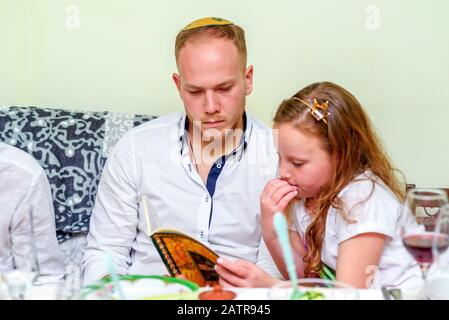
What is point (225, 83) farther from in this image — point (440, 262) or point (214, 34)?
point (440, 262)

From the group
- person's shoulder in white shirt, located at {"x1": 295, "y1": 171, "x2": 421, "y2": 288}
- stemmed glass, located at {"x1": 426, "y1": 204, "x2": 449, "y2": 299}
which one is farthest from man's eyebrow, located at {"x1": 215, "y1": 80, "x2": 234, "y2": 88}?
stemmed glass, located at {"x1": 426, "y1": 204, "x2": 449, "y2": 299}

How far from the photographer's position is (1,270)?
1742mm

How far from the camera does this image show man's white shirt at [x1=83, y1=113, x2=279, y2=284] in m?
1.93

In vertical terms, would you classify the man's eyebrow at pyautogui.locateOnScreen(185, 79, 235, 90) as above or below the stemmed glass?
above

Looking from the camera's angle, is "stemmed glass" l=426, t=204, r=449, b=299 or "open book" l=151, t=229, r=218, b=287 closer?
"stemmed glass" l=426, t=204, r=449, b=299

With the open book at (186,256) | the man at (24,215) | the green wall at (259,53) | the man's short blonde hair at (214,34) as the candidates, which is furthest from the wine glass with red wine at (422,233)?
the green wall at (259,53)

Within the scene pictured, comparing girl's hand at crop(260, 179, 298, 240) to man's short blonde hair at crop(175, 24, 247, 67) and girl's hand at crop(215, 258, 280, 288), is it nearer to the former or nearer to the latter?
girl's hand at crop(215, 258, 280, 288)

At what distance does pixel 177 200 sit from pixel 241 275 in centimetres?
64

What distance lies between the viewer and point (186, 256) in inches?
53.2

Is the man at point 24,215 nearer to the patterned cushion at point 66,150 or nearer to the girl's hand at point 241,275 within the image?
the patterned cushion at point 66,150

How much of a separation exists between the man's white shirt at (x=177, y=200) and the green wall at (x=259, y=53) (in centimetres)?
53

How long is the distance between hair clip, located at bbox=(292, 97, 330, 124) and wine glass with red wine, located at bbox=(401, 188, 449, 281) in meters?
0.47

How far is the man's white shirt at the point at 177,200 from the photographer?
193 cm
